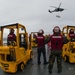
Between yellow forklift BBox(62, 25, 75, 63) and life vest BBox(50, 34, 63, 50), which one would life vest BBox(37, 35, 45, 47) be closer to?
yellow forklift BBox(62, 25, 75, 63)

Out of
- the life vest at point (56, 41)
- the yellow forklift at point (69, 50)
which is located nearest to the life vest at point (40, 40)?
the yellow forklift at point (69, 50)

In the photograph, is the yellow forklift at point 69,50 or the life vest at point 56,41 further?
the yellow forklift at point 69,50

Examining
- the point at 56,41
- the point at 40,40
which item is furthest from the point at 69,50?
the point at 56,41

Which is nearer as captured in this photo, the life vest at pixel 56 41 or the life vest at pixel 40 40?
the life vest at pixel 56 41

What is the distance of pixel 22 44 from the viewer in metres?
11.6

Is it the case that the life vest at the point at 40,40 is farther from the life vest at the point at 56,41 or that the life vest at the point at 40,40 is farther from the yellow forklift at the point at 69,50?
the life vest at the point at 56,41

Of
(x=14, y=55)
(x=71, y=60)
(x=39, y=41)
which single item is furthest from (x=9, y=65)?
(x=71, y=60)

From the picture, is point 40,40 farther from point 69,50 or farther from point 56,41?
point 56,41

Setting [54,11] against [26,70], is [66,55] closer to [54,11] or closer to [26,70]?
[26,70]

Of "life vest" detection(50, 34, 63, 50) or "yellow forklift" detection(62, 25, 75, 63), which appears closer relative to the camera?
"life vest" detection(50, 34, 63, 50)

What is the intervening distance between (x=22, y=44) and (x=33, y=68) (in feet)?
6.19

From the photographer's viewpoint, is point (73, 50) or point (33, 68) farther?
point (73, 50)

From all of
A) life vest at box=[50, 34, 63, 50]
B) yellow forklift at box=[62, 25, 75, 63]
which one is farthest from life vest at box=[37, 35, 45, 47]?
life vest at box=[50, 34, 63, 50]

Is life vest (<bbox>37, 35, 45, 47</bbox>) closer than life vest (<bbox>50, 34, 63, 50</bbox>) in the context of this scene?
No
